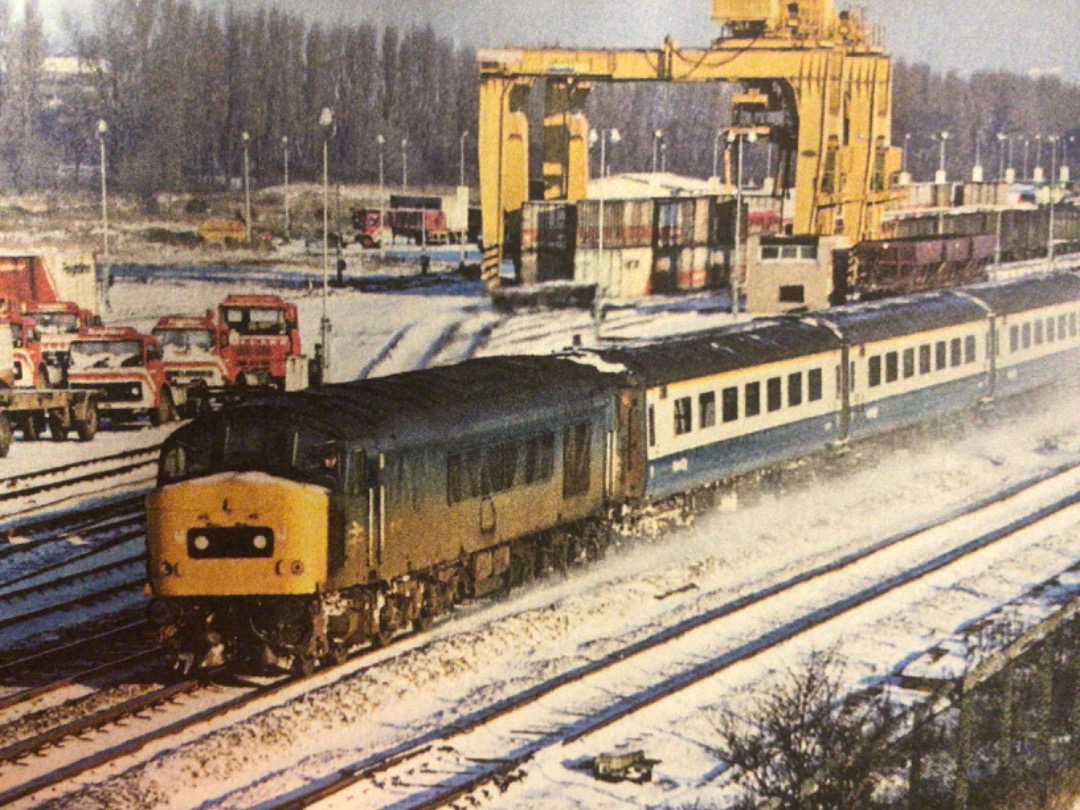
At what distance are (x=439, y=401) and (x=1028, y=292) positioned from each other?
26038 mm

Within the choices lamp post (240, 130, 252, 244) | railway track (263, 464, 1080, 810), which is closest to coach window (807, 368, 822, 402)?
railway track (263, 464, 1080, 810)

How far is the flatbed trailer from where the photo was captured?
35.1m

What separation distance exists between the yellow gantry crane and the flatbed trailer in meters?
19.7

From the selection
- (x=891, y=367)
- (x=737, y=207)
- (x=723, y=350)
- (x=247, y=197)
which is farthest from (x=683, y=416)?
(x=737, y=207)

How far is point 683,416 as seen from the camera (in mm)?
26250

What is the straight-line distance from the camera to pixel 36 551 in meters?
26.4

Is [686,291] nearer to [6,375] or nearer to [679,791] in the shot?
[6,375]

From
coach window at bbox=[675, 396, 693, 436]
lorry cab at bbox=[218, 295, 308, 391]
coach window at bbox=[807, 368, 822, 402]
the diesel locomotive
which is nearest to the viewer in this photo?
the diesel locomotive

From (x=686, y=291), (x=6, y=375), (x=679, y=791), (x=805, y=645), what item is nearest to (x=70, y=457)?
(x=6, y=375)

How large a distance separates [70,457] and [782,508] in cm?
1494

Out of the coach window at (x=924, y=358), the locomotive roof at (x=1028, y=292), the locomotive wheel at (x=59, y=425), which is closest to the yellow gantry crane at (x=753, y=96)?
the locomotive roof at (x=1028, y=292)

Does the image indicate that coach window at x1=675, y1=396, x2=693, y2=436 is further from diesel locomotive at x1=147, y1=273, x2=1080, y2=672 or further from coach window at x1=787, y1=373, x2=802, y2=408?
coach window at x1=787, y1=373, x2=802, y2=408

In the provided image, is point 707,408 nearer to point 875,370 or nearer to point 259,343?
point 875,370

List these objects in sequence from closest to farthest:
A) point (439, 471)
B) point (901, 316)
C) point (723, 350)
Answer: point (439, 471) < point (723, 350) < point (901, 316)
